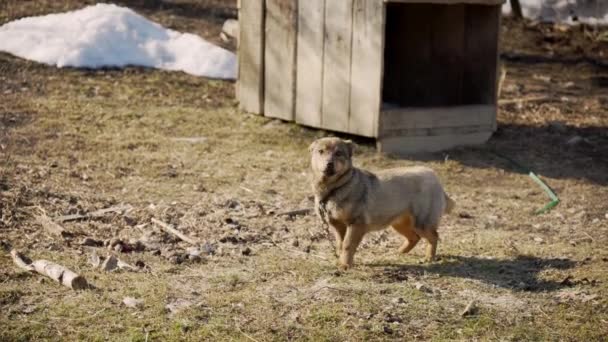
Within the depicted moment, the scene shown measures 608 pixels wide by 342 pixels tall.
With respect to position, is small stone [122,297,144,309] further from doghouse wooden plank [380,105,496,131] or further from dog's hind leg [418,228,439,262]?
doghouse wooden plank [380,105,496,131]

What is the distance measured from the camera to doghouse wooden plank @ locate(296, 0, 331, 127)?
33.6 ft

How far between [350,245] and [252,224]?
3.90ft

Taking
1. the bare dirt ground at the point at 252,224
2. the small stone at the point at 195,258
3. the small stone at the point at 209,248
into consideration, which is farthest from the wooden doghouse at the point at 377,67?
the small stone at the point at 195,258

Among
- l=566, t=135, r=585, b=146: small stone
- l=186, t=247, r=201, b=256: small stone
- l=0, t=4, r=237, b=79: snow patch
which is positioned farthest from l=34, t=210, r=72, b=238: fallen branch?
l=566, t=135, r=585, b=146: small stone

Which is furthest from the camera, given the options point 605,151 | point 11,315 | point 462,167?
point 605,151

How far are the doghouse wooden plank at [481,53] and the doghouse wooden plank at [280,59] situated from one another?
5.96 feet

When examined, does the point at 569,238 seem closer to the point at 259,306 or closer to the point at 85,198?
the point at 259,306

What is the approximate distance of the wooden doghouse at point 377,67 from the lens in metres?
9.89

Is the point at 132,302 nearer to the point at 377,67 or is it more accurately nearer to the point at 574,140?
the point at 377,67

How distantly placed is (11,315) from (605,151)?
258 inches

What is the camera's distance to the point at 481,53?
427 inches

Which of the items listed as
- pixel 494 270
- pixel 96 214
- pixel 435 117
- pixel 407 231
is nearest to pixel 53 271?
pixel 96 214

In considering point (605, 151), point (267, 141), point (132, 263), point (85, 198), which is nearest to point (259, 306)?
point (132, 263)

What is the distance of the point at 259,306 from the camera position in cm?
583
